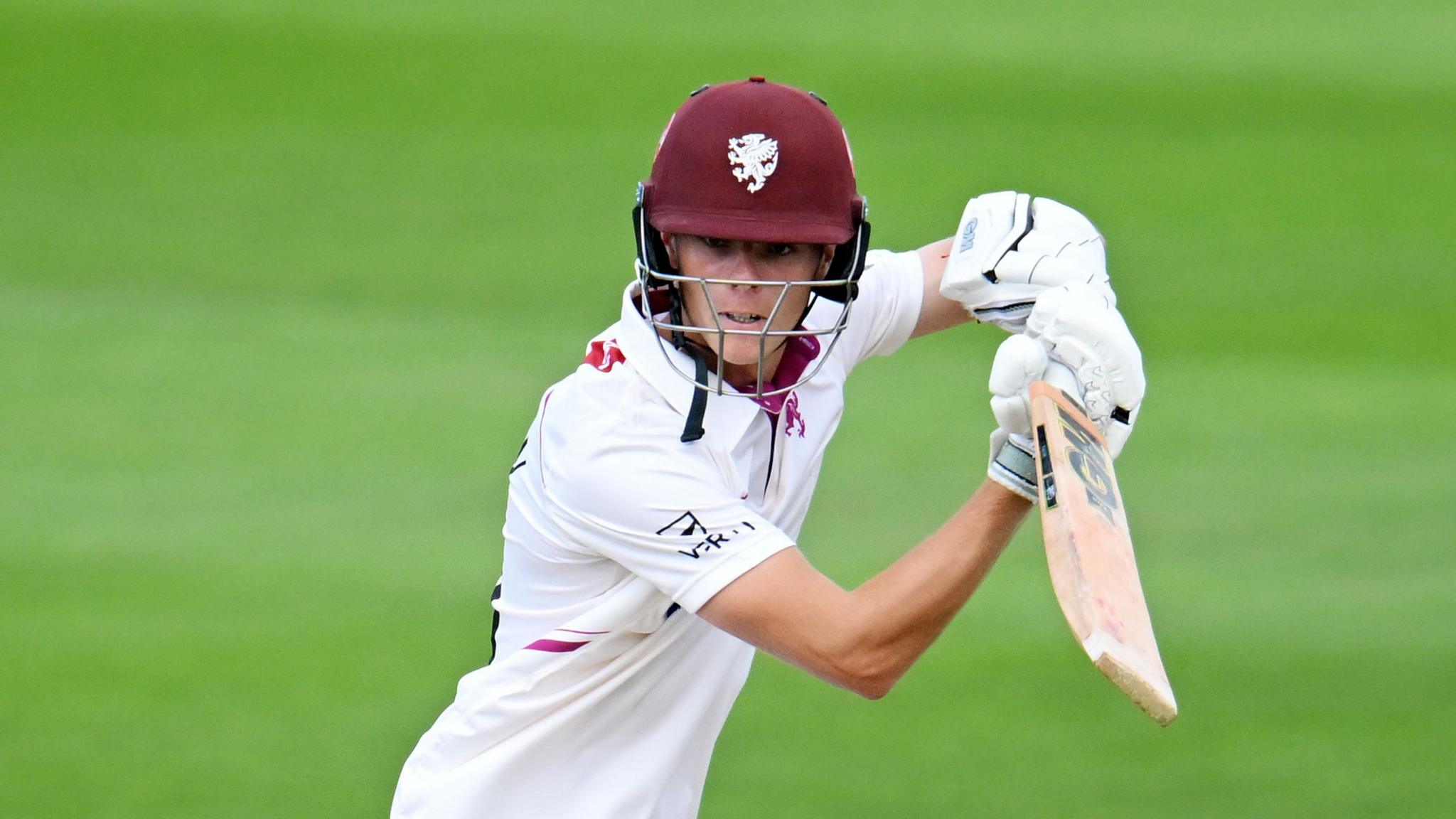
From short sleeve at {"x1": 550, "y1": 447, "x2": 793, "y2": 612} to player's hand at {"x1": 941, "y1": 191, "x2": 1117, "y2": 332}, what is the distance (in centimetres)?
48

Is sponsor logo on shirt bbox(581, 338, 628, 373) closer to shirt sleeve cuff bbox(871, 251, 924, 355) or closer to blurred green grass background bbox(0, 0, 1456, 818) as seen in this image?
shirt sleeve cuff bbox(871, 251, 924, 355)

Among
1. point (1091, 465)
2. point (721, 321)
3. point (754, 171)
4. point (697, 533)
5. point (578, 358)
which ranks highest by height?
point (754, 171)

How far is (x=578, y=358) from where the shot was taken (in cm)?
586

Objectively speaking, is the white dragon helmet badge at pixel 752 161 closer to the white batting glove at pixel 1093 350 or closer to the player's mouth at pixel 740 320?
the player's mouth at pixel 740 320

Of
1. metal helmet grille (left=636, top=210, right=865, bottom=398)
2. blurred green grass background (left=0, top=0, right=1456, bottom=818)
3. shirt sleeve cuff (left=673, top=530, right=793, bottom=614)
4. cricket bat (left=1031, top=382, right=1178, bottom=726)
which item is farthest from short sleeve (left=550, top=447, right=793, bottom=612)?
blurred green grass background (left=0, top=0, right=1456, bottom=818)

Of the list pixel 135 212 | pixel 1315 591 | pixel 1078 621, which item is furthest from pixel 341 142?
pixel 1078 621

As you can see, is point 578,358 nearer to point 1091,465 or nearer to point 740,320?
point 740,320

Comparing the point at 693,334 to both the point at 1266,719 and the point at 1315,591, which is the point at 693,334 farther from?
the point at 1315,591

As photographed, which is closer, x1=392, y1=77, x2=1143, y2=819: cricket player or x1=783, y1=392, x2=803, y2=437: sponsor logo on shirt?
x1=392, y1=77, x2=1143, y2=819: cricket player

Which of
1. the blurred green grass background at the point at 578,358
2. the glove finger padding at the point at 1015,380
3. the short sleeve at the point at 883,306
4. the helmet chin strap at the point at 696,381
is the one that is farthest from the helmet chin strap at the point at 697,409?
the blurred green grass background at the point at 578,358

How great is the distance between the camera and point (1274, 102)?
24.0ft

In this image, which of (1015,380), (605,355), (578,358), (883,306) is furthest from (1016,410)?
(578,358)

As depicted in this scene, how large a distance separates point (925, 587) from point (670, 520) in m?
0.32

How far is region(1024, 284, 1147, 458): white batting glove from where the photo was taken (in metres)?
2.10
